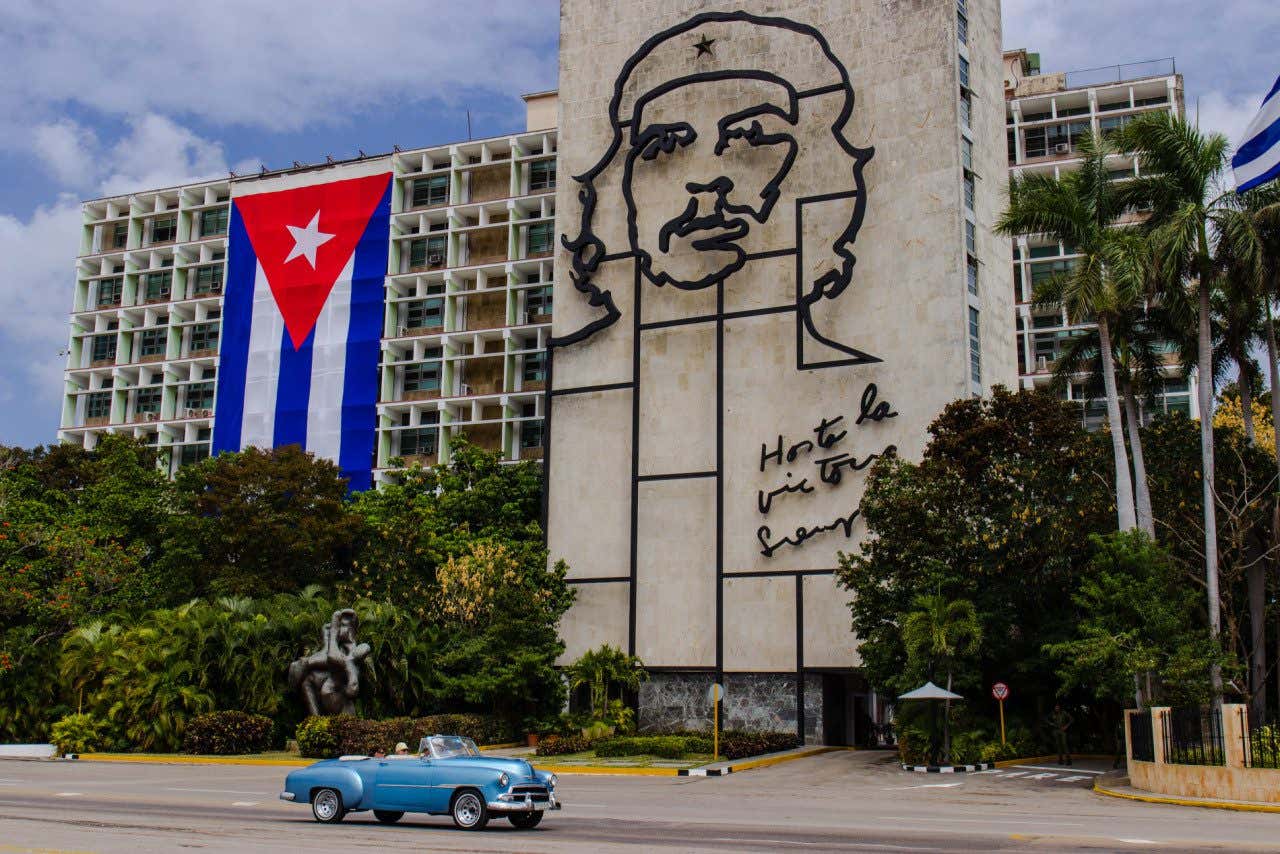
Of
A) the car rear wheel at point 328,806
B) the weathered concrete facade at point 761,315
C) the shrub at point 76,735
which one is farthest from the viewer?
the weathered concrete facade at point 761,315

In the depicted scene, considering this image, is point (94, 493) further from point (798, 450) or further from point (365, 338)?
point (798, 450)

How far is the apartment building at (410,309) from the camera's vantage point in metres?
79.3

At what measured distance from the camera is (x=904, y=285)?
1991 inches

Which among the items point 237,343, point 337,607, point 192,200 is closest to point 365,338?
point 237,343

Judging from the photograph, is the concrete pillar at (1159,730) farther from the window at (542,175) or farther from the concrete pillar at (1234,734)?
the window at (542,175)

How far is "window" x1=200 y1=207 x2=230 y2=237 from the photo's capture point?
89.5m

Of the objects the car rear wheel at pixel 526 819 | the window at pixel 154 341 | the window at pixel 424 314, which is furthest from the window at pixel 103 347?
the car rear wheel at pixel 526 819

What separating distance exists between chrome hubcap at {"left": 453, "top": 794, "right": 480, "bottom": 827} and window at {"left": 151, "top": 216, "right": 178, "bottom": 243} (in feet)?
264

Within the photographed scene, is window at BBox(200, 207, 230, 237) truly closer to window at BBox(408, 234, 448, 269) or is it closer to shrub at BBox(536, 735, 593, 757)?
window at BBox(408, 234, 448, 269)

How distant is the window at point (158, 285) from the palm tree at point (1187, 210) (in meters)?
70.5

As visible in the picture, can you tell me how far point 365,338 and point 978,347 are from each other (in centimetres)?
4168

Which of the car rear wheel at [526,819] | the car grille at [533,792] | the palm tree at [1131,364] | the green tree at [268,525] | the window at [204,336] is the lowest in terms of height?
the car rear wheel at [526,819]

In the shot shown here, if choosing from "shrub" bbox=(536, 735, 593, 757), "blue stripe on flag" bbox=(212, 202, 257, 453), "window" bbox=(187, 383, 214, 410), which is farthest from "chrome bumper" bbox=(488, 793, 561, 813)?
"window" bbox=(187, 383, 214, 410)

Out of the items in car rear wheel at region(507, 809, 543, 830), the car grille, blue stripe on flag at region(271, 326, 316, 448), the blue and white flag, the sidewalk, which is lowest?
the sidewalk
